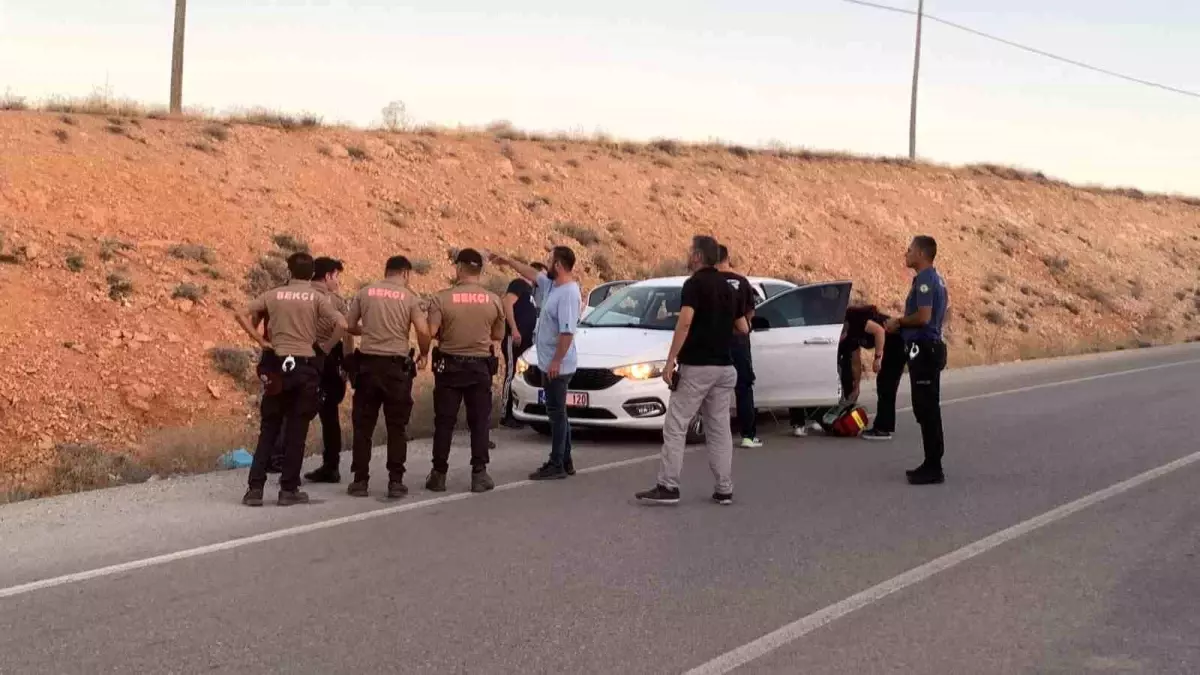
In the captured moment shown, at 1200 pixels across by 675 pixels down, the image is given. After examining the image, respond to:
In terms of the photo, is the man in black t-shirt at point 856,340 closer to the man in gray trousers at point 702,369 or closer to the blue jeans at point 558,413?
the blue jeans at point 558,413

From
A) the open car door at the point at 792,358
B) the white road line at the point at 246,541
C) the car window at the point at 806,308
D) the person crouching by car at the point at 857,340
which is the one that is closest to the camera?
the white road line at the point at 246,541

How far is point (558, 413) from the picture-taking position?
9594mm

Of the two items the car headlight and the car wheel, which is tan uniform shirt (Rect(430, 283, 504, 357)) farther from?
the car wheel

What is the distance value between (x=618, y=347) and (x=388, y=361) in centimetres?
330

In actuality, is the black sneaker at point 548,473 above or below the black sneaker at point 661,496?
below

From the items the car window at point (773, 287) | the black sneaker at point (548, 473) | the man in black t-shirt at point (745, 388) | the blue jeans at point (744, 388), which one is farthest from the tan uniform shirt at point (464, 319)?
the car window at point (773, 287)

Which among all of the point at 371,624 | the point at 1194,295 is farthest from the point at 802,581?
the point at 1194,295

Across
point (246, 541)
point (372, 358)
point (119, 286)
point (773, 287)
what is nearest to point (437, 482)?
point (372, 358)

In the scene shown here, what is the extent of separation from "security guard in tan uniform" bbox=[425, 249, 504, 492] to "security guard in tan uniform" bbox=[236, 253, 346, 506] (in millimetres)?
791

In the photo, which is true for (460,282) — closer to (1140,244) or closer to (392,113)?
(392,113)

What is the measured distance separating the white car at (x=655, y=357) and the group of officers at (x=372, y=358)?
2251mm

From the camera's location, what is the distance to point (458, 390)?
29.6 feet

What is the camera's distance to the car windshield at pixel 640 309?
40.7ft

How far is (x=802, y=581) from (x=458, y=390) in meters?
3.44
